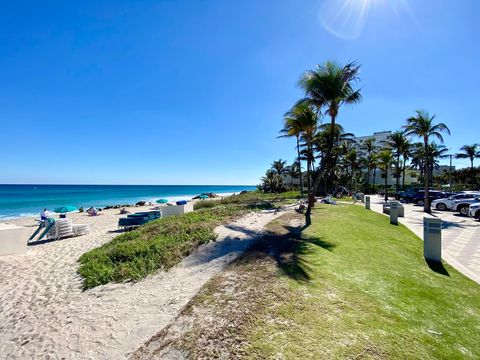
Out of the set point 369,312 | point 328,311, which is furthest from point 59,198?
point 369,312

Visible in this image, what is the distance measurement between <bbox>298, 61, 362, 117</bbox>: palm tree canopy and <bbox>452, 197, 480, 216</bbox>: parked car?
47.2 feet

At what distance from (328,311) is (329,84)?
12.8 m

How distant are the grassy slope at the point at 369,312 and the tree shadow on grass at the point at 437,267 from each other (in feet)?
0.55

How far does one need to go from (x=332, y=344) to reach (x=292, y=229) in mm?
6758

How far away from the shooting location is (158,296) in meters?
4.93

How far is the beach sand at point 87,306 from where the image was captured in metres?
3.60

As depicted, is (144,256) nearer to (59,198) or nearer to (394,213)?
(394,213)

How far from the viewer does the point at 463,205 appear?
20.2 m

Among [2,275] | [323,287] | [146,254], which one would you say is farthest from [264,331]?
[2,275]

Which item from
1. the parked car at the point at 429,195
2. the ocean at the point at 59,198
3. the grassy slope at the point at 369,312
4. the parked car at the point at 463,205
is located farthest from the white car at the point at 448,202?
the ocean at the point at 59,198

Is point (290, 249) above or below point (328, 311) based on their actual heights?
above

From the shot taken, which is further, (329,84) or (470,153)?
(470,153)

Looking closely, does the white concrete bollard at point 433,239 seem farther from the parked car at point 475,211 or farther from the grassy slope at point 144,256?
the parked car at point 475,211

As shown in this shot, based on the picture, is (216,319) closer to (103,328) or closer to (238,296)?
(238,296)
